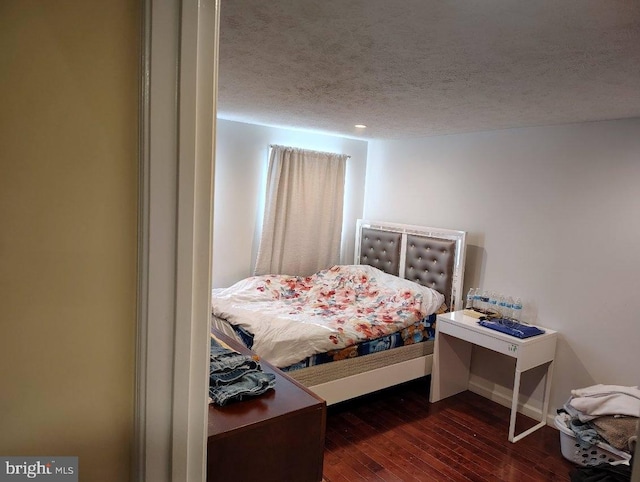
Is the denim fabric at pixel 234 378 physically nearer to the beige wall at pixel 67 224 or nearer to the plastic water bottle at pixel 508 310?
the beige wall at pixel 67 224

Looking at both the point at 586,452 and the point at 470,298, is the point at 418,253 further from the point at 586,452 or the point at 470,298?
the point at 586,452

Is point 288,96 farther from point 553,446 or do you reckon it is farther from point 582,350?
point 553,446

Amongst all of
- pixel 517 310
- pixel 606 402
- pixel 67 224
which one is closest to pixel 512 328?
pixel 517 310

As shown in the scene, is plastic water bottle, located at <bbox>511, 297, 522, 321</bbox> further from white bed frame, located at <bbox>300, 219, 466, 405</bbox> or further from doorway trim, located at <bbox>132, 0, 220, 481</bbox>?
doorway trim, located at <bbox>132, 0, 220, 481</bbox>

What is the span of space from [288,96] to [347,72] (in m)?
0.74

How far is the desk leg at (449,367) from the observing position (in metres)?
3.44

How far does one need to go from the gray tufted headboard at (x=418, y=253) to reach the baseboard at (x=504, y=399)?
72 cm

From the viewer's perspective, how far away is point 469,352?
3705 millimetres

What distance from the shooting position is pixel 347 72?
210 centimetres

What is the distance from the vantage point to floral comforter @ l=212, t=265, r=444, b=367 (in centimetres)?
274

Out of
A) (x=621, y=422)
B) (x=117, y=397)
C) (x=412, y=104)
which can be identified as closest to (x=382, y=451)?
(x=621, y=422)

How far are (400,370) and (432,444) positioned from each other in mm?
584

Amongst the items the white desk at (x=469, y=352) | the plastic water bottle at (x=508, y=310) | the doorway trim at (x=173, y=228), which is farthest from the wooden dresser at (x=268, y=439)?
the plastic water bottle at (x=508, y=310)

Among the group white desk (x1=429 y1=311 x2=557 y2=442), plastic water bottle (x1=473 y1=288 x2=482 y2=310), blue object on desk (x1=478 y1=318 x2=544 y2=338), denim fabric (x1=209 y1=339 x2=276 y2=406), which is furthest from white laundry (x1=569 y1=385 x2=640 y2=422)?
denim fabric (x1=209 y1=339 x2=276 y2=406)
